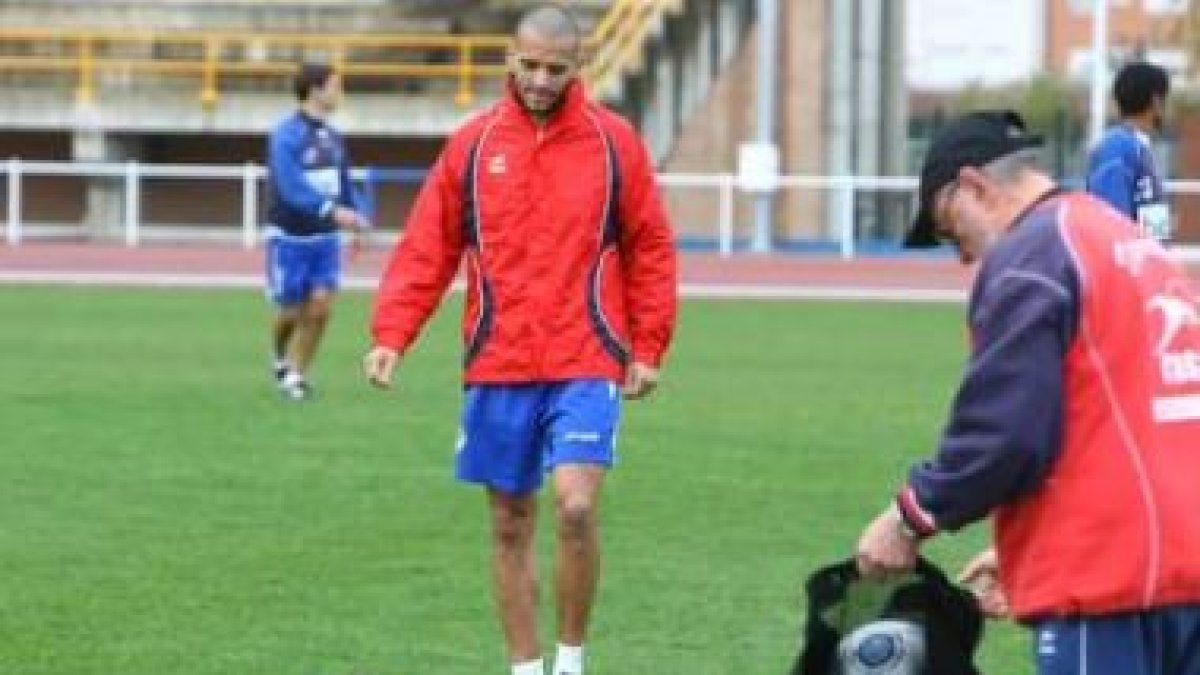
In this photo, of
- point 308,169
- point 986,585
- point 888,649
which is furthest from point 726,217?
point 888,649

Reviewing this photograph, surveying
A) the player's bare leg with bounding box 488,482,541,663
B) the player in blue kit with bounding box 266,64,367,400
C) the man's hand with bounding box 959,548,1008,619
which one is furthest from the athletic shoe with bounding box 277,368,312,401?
the man's hand with bounding box 959,548,1008,619

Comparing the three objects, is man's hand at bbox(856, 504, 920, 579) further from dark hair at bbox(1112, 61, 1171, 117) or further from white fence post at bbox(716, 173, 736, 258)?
white fence post at bbox(716, 173, 736, 258)

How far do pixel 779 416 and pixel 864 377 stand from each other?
3116mm

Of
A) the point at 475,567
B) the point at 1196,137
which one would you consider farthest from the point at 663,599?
the point at 1196,137

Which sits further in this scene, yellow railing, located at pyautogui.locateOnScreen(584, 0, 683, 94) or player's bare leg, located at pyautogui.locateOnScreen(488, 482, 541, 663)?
yellow railing, located at pyautogui.locateOnScreen(584, 0, 683, 94)

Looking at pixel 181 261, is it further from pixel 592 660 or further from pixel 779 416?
pixel 592 660

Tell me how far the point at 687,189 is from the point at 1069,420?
125ft

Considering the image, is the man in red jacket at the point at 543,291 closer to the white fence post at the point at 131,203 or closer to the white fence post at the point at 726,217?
the white fence post at the point at 726,217

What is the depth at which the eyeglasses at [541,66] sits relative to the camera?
899 cm

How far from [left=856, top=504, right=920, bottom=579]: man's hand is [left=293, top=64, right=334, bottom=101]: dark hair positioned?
12375 mm

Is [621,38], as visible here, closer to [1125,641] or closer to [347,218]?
[347,218]

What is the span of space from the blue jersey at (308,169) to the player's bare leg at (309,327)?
479 millimetres

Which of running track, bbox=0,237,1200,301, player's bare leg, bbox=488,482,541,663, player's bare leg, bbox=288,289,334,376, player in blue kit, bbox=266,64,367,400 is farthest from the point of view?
running track, bbox=0,237,1200,301

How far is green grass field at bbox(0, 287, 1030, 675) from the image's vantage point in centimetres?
1002
